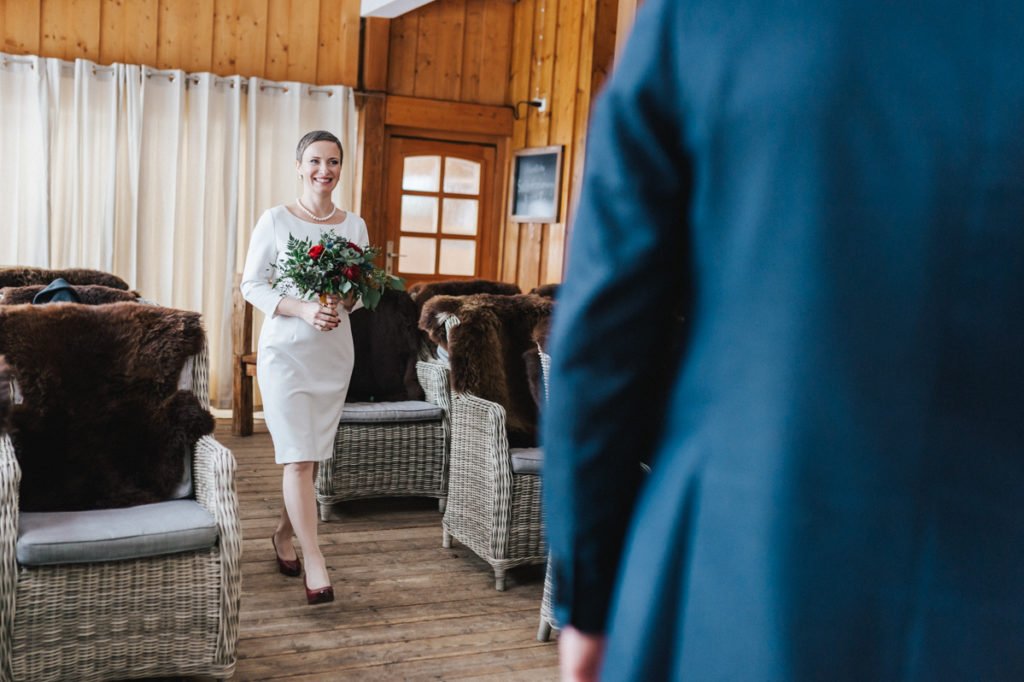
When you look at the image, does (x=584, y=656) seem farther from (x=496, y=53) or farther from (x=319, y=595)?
(x=496, y=53)

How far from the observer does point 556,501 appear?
2.57ft

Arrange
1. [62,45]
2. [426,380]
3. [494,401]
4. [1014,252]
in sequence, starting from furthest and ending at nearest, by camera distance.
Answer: [62,45] → [426,380] → [494,401] → [1014,252]

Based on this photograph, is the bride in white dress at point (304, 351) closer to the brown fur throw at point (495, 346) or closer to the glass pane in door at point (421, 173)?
the brown fur throw at point (495, 346)

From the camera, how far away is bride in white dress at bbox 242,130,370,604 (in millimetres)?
3221

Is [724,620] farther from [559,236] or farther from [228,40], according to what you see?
[228,40]

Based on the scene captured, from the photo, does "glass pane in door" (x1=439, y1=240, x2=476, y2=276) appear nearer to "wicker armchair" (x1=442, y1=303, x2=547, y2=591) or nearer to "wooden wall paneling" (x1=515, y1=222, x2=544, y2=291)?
"wooden wall paneling" (x1=515, y1=222, x2=544, y2=291)

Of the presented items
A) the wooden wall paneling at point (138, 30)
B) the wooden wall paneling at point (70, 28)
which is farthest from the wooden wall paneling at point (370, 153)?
the wooden wall paneling at point (70, 28)

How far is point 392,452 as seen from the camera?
4410 mm

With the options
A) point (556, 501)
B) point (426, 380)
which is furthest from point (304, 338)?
point (556, 501)

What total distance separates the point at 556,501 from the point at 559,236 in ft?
20.0

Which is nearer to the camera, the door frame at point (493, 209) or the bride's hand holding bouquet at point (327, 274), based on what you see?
the bride's hand holding bouquet at point (327, 274)

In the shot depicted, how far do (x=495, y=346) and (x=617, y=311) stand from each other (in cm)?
322

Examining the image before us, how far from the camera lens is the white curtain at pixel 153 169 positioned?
244 inches

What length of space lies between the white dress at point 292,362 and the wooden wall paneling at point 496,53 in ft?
14.3
